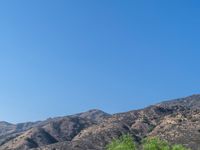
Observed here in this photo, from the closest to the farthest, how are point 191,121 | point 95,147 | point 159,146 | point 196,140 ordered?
point 159,146 < point 196,140 < point 95,147 < point 191,121

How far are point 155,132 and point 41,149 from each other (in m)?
46.0

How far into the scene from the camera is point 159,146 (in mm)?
98000

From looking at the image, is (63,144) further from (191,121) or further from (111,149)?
(111,149)

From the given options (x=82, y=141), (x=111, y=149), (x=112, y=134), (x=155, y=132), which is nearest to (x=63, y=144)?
(x=82, y=141)

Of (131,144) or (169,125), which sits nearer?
(131,144)

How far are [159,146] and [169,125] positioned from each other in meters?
95.7

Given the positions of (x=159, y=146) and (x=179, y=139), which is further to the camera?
(x=179, y=139)

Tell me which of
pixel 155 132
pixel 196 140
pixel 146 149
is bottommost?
pixel 146 149

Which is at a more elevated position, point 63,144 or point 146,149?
point 63,144

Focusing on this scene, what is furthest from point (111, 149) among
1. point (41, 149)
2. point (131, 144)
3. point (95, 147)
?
point (41, 149)

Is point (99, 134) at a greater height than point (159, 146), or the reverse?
point (99, 134)

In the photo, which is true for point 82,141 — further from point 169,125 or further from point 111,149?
point 111,149

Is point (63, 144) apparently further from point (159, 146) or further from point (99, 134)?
point (159, 146)

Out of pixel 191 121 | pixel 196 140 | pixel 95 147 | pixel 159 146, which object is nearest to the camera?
pixel 159 146
